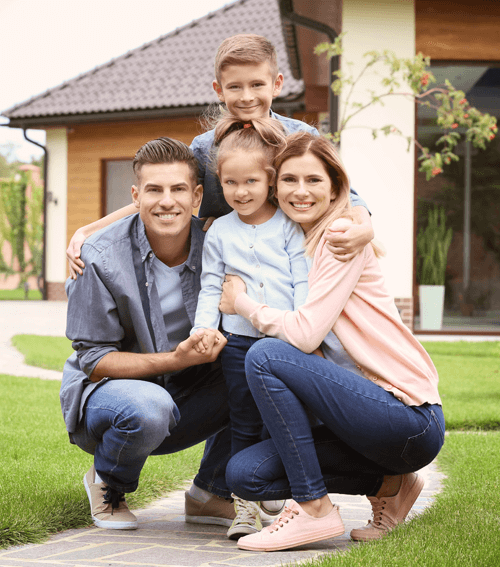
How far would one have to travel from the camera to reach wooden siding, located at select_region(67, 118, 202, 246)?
1598 cm

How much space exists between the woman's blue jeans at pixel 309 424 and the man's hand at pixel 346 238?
0.36 meters

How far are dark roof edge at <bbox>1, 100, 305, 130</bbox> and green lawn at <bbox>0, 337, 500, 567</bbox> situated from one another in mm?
9118

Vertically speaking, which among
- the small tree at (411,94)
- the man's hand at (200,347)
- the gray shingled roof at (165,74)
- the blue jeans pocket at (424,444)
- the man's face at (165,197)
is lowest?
the blue jeans pocket at (424,444)

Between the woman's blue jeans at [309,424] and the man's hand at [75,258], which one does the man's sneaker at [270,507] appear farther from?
the man's hand at [75,258]

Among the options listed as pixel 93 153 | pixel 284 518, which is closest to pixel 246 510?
pixel 284 518

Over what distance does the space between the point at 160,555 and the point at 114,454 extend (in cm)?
42

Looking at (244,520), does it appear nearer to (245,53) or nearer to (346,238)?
(346,238)

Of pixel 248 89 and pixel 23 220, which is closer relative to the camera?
pixel 248 89

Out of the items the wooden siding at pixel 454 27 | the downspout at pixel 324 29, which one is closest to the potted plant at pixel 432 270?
the downspout at pixel 324 29

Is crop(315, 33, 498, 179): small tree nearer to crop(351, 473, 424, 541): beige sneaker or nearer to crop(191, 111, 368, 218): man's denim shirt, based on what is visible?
crop(191, 111, 368, 218): man's denim shirt

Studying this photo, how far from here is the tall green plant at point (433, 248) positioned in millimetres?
10266

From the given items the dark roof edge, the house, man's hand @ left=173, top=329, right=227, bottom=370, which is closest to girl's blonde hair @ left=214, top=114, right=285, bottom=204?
man's hand @ left=173, top=329, right=227, bottom=370

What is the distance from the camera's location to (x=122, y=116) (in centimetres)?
1555

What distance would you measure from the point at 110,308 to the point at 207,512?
3.00 ft
